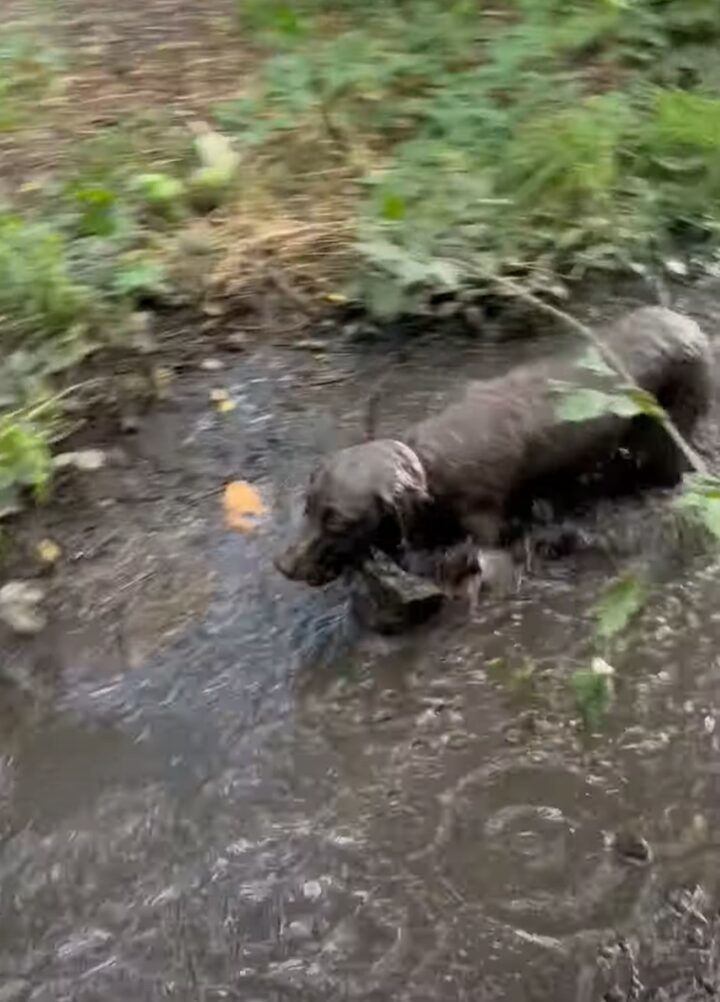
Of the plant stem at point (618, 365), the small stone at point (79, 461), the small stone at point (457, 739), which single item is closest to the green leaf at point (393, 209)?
the plant stem at point (618, 365)

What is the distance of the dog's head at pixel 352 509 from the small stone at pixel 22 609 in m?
0.59

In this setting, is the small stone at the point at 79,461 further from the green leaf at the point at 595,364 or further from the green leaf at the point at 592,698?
the green leaf at the point at 592,698

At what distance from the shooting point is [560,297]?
4.67 metres

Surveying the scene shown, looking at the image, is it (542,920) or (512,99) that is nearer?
(542,920)

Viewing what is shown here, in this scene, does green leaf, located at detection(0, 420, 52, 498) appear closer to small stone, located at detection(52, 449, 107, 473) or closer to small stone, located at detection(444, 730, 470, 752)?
small stone, located at detection(52, 449, 107, 473)

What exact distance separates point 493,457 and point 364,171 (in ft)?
6.35

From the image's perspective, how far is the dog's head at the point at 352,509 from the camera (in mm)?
3389

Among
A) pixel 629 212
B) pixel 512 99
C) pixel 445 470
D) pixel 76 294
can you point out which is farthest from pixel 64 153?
pixel 445 470

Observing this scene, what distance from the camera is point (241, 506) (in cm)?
395

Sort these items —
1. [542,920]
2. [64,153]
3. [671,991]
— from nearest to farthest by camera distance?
[671,991]
[542,920]
[64,153]

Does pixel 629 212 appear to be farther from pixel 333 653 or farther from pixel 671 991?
pixel 671 991

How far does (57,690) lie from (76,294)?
1432 millimetres

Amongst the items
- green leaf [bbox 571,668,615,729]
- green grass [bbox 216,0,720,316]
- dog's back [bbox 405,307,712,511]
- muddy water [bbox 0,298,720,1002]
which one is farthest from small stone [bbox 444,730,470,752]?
green grass [bbox 216,0,720,316]

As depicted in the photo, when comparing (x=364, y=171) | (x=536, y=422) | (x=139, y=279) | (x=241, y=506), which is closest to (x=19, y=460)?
(x=241, y=506)
